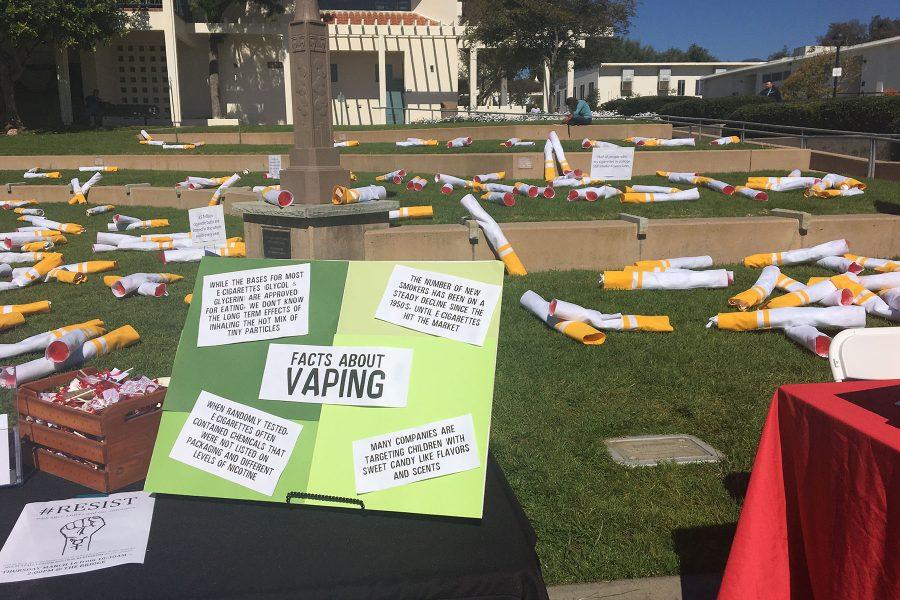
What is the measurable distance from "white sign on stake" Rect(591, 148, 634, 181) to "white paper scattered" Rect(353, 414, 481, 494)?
948cm

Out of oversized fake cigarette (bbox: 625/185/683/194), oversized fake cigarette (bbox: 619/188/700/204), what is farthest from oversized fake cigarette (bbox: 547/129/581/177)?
oversized fake cigarette (bbox: 619/188/700/204)

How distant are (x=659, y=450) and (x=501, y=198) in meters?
6.51

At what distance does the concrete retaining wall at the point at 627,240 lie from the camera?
7891 mm

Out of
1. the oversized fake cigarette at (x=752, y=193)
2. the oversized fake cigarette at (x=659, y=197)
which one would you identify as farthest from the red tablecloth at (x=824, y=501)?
the oversized fake cigarette at (x=752, y=193)

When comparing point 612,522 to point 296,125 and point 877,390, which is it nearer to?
point 877,390

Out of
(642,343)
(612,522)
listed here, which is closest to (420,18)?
(642,343)

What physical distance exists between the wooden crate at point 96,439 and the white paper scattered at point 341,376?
516 millimetres

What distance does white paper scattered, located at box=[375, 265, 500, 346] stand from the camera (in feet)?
7.64

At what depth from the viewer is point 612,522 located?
3.31m

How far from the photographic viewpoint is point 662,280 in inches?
283

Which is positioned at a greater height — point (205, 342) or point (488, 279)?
point (488, 279)

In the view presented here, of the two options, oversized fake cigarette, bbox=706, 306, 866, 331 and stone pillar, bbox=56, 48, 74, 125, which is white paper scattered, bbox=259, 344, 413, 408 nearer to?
oversized fake cigarette, bbox=706, 306, 866, 331

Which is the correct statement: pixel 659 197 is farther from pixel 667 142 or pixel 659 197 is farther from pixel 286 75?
pixel 286 75

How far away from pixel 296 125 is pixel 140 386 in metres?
6.18
